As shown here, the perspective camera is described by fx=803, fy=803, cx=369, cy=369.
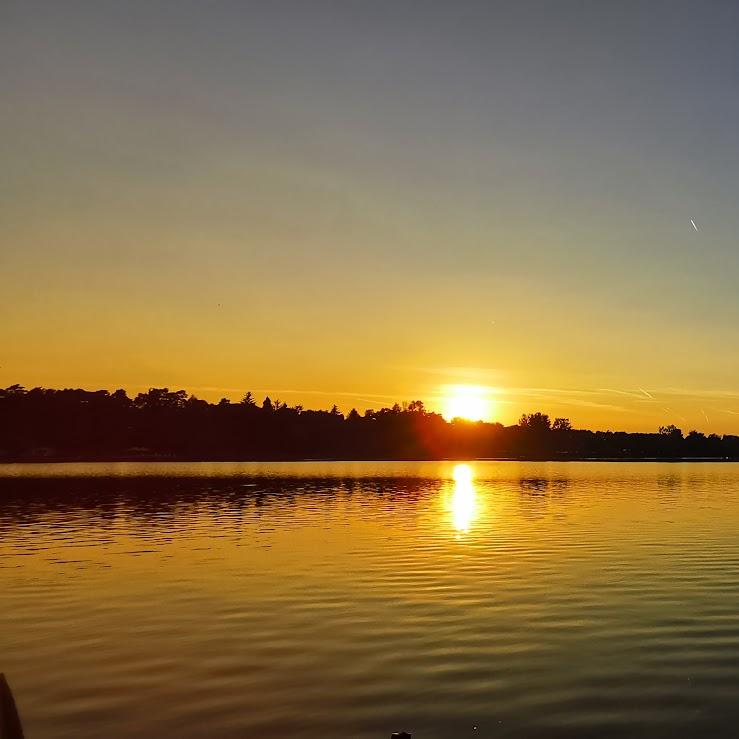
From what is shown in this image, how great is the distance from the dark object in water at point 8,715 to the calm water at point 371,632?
19.6 ft

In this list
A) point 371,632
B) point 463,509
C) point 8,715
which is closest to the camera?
point 8,715

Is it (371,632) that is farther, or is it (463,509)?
(463,509)

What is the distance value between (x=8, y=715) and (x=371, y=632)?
16.5 metres

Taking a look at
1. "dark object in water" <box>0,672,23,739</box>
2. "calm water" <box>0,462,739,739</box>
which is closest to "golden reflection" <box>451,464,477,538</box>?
"calm water" <box>0,462,739,739</box>

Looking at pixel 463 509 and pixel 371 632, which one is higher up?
pixel 371 632

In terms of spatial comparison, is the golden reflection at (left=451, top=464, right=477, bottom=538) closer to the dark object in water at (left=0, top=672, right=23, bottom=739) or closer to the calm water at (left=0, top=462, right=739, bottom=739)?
the calm water at (left=0, top=462, right=739, bottom=739)

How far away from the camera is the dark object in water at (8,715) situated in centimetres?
1171

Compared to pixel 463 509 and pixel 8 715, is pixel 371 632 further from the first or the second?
pixel 463 509

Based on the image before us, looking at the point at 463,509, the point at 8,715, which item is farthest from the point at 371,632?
the point at 463,509

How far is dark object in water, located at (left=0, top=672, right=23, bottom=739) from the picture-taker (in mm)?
11711

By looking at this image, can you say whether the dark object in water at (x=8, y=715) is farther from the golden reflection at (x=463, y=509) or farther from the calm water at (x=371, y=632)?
the golden reflection at (x=463, y=509)

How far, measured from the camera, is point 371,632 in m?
26.9

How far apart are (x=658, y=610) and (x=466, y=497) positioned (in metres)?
77.2

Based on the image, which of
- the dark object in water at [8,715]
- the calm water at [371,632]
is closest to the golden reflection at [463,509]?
the calm water at [371,632]
